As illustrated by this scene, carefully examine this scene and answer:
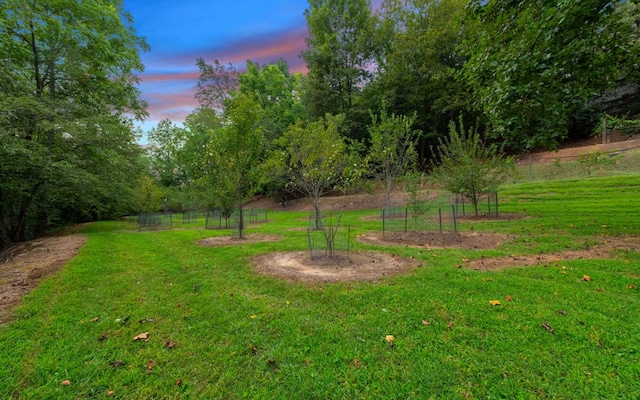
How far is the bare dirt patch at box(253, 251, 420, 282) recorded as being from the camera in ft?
16.4

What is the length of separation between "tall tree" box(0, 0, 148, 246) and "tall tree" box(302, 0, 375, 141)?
16.3m

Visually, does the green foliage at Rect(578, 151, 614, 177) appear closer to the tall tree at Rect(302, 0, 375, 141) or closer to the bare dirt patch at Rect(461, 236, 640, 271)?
the bare dirt patch at Rect(461, 236, 640, 271)

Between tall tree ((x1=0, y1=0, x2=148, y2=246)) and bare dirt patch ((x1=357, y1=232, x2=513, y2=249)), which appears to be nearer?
bare dirt patch ((x1=357, y1=232, x2=513, y2=249))

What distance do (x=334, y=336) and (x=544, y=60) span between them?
24.4 feet

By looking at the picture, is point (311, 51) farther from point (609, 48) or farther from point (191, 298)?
point (191, 298)

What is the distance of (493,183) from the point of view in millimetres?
11180

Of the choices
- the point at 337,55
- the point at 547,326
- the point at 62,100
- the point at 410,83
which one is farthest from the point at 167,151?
the point at 547,326

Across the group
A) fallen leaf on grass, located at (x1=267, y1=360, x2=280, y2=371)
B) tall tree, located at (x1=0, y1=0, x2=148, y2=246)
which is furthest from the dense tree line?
fallen leaf on grass, located at (x1=267, y1=360, x2=280, y2=371)

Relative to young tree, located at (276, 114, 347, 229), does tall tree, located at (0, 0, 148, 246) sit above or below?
above

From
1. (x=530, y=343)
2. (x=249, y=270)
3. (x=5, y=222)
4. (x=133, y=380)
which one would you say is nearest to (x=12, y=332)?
(x=133, y=380)

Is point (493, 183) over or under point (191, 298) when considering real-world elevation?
over

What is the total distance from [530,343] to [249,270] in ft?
14.9

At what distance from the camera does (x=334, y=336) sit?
3072mm

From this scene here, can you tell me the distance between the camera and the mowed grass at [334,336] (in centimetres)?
235
